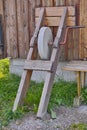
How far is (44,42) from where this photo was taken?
17.2 ft

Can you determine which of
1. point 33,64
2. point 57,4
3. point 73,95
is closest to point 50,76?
point 33,64

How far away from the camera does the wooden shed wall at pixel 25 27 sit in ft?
18.8

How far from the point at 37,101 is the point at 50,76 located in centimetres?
50

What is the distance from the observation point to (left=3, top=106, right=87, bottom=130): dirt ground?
457 cm

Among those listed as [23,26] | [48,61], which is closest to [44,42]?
[48,61]

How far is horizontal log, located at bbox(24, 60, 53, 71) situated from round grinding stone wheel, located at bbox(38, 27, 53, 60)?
20cm

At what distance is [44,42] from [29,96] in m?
0.91

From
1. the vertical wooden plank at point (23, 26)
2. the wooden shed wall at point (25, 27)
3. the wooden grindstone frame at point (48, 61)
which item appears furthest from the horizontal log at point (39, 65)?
the vertical wooden plank at point (23, 26)

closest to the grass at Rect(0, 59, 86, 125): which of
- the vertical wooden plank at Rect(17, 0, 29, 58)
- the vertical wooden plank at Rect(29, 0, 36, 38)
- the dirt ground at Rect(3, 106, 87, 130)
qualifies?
the dirt ground at Rect(3, 106, 87, 130)

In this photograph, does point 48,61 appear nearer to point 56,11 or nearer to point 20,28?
point 56,11

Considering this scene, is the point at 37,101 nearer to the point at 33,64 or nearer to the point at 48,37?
the point at 33,64

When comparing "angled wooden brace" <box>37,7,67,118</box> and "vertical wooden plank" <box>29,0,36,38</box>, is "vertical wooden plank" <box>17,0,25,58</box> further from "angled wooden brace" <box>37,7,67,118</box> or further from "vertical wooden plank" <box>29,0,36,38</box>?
"angled wooden brace" <box>37,7,67,118</box>

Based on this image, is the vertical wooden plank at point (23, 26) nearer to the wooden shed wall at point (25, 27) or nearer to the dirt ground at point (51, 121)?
the wooden shed wall at point (25, 27)

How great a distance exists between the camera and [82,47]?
577cm
